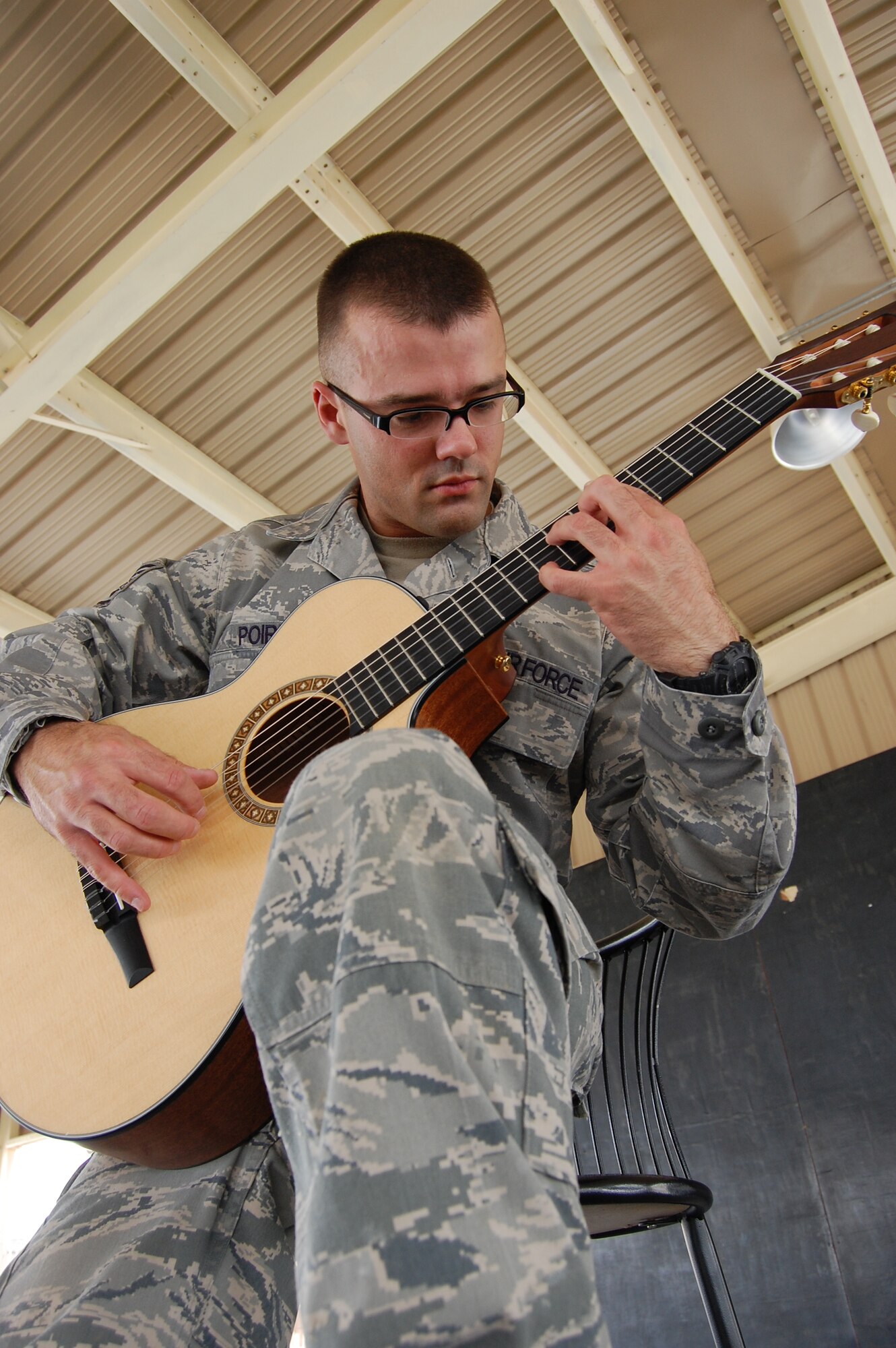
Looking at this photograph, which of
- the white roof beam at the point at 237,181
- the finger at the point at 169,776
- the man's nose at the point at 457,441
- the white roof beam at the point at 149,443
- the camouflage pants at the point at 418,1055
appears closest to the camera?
the camouflage pants at the point at 418,1055

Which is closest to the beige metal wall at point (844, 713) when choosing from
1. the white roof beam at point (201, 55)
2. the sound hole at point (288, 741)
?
the white roof beam at point (201, 55)

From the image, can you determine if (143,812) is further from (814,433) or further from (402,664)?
(814,433)

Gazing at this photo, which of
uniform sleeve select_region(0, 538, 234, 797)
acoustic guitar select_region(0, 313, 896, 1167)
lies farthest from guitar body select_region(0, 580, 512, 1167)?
uniform sleeve select_region(0, 538, 234, 797)

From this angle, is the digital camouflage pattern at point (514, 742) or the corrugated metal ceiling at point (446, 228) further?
the corrugated metal ceiling at point (446, 228)

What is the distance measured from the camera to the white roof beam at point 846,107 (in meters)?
3.18

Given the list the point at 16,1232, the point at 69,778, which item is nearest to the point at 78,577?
the point at 69,778

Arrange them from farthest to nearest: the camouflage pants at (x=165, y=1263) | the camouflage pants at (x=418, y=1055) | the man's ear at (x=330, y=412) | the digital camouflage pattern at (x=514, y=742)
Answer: the man's ear at (x=330, y=412)
the camouflage pants at (x=165, y=1263)
the digital camouflage pattern at (x=514, y=742)
the camouflage pants at (x=418, y=1055)

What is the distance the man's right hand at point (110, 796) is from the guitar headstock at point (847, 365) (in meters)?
0.98

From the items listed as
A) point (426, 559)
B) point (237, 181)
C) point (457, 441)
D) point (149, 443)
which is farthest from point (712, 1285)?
point (149, 443)

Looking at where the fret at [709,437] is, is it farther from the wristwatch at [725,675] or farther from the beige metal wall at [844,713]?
the beige metal wall at [844,713]

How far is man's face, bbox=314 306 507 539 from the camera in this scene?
147 centimetres

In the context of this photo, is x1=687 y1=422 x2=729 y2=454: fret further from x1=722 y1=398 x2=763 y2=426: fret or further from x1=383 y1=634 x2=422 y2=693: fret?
x1=383 y1=634 x2=422 y2=693: fret

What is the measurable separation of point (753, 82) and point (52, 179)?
2612mm

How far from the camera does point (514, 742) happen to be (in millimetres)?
1278
